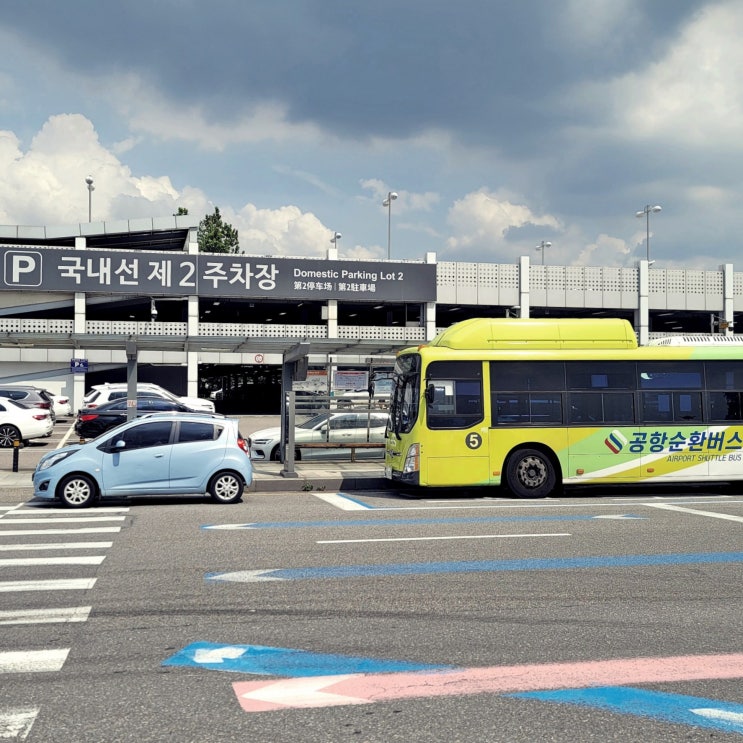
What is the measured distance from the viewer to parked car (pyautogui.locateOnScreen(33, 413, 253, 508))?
14.1 meters

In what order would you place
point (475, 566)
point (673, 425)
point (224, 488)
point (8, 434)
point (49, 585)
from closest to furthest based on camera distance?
point (49, 585) → point (475, 566) → point (224, 488) → point (673, 425) → point (8, 434)

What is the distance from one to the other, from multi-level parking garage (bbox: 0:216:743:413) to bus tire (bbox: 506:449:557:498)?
2831 centimetres

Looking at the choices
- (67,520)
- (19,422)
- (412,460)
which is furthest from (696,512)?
(19,422)

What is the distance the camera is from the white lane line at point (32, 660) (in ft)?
17.9

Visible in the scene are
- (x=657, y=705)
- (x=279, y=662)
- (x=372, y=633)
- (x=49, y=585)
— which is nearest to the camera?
(x=657, y=705)

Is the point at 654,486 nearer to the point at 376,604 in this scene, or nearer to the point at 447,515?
the point at 447,515

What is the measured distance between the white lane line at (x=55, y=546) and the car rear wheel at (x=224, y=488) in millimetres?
4363

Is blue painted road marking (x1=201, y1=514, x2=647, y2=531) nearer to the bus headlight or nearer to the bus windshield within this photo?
the bus headlight

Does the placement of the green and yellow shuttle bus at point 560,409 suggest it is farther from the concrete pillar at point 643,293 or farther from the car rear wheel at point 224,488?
the concrete pillar at point 643,293

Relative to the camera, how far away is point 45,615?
6824mm

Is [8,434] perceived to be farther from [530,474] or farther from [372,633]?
[372,633]

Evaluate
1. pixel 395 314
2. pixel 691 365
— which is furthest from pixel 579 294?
pixel 691 365

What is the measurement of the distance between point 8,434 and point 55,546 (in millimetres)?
18023

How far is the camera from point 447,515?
13195 millimetres
